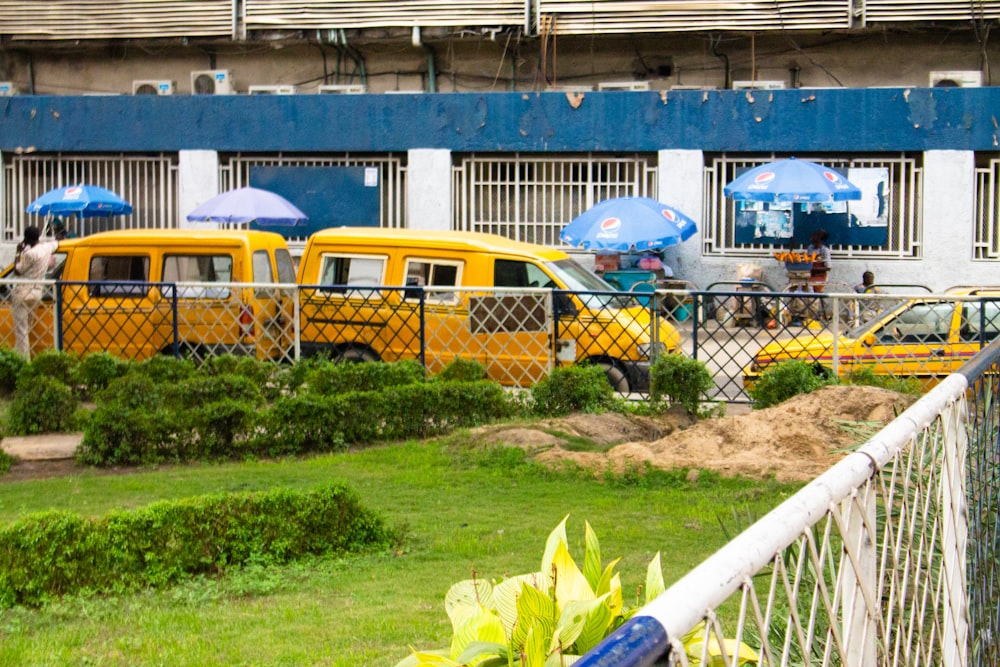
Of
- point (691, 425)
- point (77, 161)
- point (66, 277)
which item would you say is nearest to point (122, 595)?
point (691, 425)

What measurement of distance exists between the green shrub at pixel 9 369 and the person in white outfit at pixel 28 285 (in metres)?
0.48

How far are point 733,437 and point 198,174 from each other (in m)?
14.5

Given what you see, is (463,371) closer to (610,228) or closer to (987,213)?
(610,228)

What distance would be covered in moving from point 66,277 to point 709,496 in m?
8.56

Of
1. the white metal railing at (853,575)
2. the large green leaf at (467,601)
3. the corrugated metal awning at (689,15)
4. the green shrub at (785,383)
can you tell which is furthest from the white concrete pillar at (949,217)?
the large green leaf at (467,601)

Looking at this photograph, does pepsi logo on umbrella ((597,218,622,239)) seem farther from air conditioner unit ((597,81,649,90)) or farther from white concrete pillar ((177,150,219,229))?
white concrete pillar ((177,150,219,229))

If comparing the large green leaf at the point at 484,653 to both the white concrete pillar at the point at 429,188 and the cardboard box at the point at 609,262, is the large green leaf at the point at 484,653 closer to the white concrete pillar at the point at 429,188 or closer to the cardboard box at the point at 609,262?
the cardboard box at the point at 609,262

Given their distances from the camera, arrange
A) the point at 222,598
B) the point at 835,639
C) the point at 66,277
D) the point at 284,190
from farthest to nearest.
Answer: the point at 284,190 → the point at 66,277 → the point at 222,598 → the point at 835,639

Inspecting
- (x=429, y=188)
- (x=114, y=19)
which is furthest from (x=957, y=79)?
(x=114, y=19)

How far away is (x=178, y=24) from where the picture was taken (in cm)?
2302

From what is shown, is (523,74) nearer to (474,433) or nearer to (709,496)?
(474,433)

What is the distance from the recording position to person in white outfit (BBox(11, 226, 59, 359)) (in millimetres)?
13438

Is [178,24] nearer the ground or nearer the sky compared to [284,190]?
nearer the sky

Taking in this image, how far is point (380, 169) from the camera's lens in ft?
70.3
